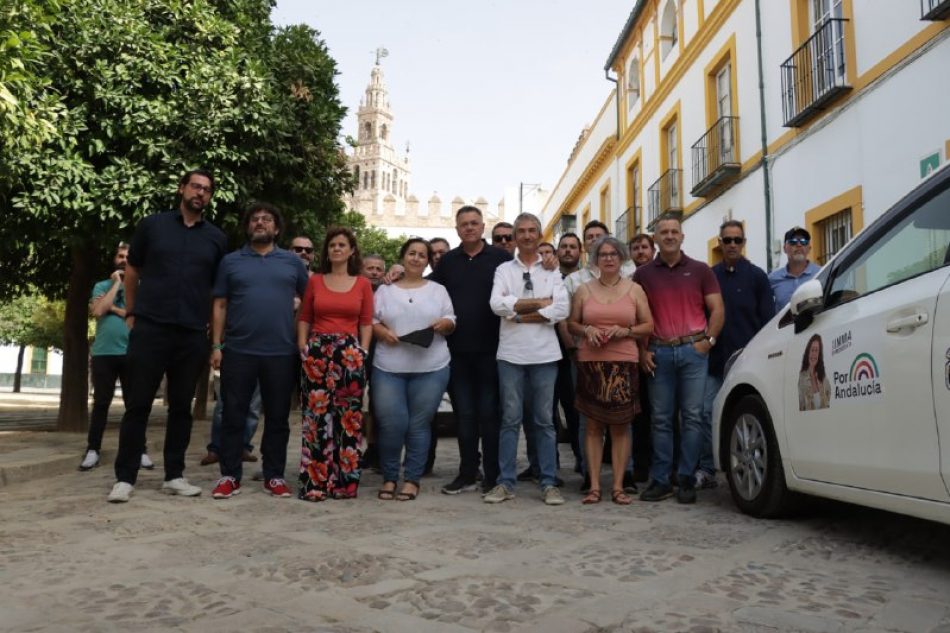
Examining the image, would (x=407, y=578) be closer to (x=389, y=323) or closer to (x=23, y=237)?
(x=389, y=323)

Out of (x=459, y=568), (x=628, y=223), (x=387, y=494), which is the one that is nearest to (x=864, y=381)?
(x=459, y=568)

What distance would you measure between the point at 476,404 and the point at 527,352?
1.97ft

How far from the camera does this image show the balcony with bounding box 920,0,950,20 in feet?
27.0

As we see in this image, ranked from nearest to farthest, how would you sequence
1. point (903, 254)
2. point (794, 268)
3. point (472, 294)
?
1. point (903, 254)
2. point (472, 294)
3. point (794, 268)

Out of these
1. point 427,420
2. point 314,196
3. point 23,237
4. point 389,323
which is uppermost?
point 314,196

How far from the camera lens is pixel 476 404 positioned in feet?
18.4

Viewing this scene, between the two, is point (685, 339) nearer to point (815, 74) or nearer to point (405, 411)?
point (405, 411)

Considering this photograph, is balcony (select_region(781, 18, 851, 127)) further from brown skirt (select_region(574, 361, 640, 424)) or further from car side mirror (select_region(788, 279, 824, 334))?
car side mirror (select_region(788, 279, 824, 334))

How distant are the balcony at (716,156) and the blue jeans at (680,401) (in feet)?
30.3

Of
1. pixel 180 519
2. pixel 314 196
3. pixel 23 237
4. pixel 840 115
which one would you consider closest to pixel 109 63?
pixel 23 237

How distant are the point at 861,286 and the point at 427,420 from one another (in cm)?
282

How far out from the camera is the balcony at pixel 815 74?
35.0ft

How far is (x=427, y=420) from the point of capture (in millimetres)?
5512

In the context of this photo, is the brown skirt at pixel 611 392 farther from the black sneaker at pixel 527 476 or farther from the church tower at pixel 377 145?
the church tower at pixel 377 145
